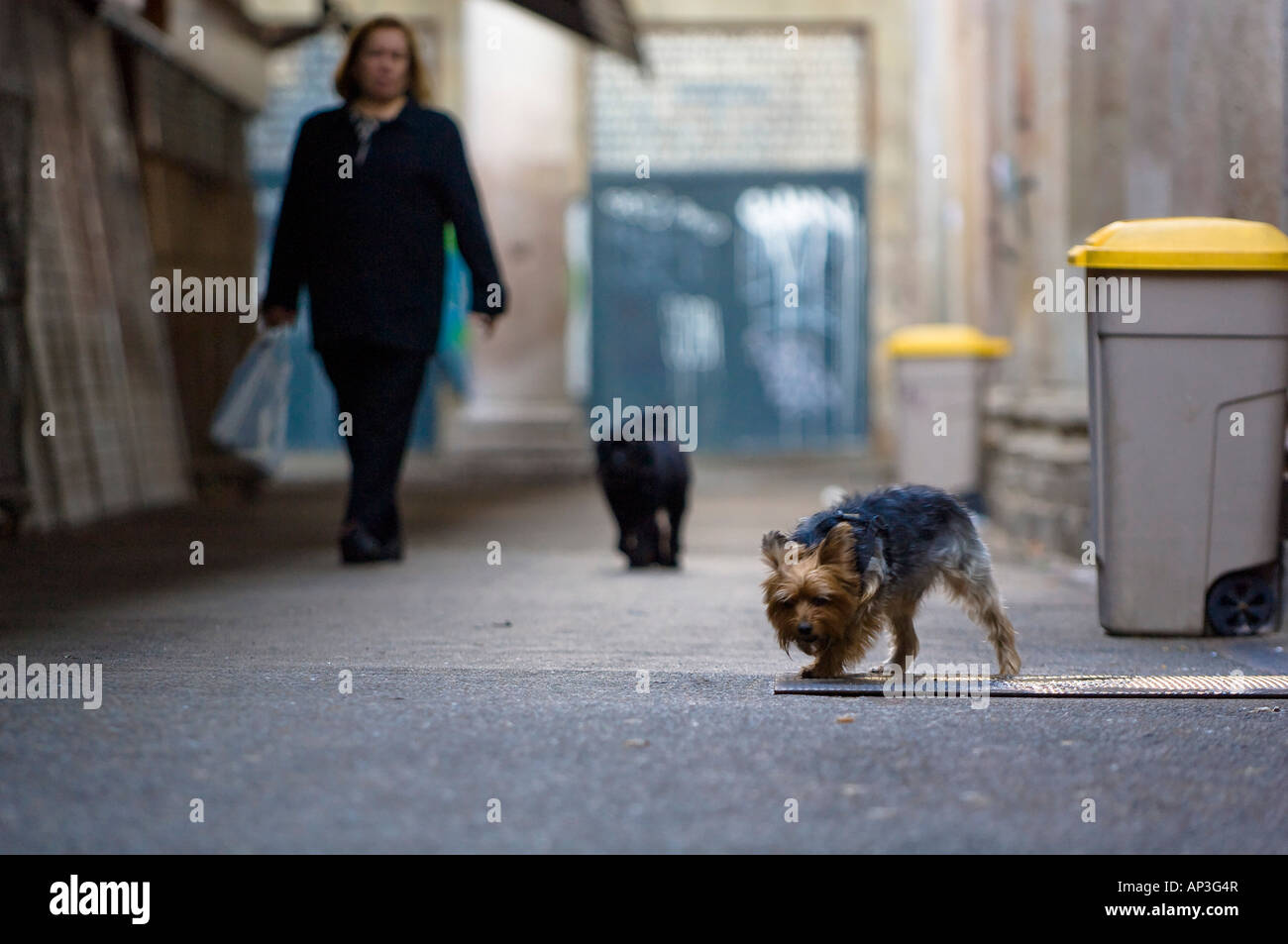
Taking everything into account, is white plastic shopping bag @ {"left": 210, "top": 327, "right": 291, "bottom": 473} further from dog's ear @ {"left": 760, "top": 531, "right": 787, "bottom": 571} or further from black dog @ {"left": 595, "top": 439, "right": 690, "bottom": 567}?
dog's ear @ {"left": 760, "top": 531, "right": 787, "bottom": 571}

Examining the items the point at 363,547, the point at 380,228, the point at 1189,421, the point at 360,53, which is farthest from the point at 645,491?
the point at 1189,421

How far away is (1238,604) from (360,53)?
4.35 m

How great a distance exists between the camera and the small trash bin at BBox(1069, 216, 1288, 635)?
5973 millimetres

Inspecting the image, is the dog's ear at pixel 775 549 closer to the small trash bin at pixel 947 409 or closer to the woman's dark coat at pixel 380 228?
the woman's dark coat at pixel 380 228

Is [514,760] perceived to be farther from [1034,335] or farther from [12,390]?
[1034,335]

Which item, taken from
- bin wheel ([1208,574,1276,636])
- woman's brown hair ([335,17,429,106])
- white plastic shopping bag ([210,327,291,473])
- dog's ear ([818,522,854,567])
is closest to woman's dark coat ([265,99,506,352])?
woman's brown hair ([335,17,429,106])

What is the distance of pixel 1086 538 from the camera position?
30.1ft

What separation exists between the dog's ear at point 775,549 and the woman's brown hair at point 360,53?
4.07m

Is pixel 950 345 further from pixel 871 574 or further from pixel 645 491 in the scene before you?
pixel 871 574

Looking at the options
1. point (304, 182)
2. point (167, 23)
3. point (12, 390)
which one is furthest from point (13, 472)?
point (167, 23)

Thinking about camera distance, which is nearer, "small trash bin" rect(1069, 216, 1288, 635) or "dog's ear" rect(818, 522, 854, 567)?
"dog's ear" rect(818, 522, 854, 567)

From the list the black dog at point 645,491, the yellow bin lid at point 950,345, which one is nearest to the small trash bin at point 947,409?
the yellow bin lid at point 950,345

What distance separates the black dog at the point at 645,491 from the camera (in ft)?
27.2

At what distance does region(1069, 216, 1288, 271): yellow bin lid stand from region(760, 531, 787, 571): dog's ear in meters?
1.77
